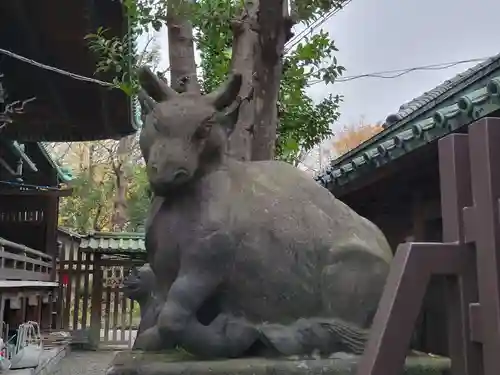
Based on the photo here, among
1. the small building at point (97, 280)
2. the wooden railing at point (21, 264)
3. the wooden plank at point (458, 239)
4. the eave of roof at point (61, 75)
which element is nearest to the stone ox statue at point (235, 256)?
the wooden plank at point (458, 239)

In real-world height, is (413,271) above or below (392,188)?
below

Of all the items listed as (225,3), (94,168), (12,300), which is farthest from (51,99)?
(94,168)

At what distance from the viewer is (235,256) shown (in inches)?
95.5

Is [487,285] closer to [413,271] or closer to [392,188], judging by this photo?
[413,271]

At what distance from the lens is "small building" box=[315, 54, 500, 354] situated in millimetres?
2883

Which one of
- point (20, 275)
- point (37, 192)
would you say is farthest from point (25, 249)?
point (37, 192)

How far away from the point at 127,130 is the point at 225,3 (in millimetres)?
5758

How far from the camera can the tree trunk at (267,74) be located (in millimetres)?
4527

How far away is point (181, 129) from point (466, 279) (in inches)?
58.5

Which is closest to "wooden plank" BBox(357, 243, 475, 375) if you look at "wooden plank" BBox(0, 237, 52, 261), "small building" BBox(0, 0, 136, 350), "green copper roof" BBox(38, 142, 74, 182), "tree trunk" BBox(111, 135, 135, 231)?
"small building" BBox(0, 0, 136, 350)

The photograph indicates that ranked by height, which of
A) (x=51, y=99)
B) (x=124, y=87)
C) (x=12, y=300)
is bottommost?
(x=12, y=300)

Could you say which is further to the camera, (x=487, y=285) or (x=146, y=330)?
(x=146, y=330)

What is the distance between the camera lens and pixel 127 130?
411 inches

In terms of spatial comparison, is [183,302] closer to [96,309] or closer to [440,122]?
[440,122]
